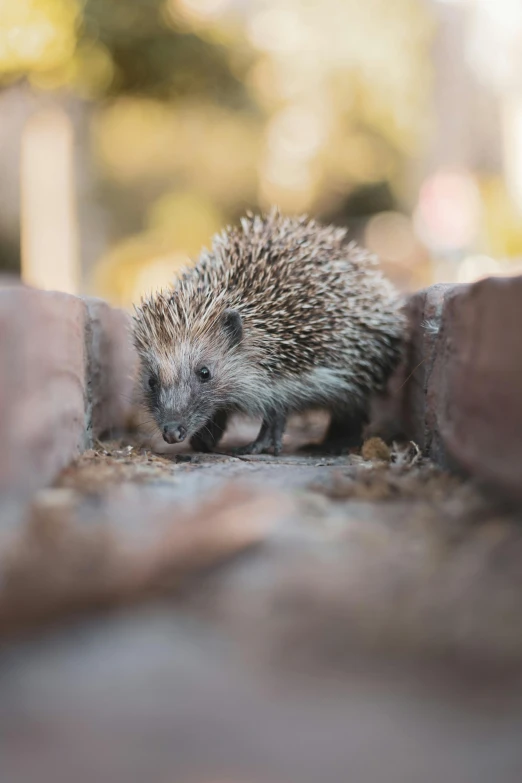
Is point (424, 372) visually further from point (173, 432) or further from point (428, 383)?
point (173, 432)

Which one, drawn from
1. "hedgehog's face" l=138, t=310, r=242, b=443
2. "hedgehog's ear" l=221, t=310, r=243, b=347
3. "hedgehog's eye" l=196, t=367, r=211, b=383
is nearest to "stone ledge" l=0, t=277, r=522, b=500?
"hedgehog's face" l=138, t=310, r=242, b=443


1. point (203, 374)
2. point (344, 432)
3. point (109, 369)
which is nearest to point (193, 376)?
point (203, 374)

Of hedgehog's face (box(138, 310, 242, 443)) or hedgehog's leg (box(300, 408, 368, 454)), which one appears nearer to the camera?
hedgehog's face (box(138, 310, 242, 443))

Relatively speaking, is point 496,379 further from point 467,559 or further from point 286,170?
point 286,170

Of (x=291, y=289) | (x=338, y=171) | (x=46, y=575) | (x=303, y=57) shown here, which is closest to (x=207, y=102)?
(x=303, y=57)

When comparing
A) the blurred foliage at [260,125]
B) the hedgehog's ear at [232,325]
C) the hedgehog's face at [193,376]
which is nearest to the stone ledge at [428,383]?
the hedgehog's face at [193,376]

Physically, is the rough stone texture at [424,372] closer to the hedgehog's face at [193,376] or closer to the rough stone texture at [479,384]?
the rough stone texture at [479,384]

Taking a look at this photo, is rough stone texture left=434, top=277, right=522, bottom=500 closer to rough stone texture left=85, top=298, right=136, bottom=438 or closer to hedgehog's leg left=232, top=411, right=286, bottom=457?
hedgehog's leg left=232, top=411, right=286, bottom=457
